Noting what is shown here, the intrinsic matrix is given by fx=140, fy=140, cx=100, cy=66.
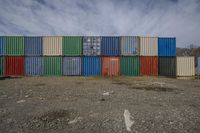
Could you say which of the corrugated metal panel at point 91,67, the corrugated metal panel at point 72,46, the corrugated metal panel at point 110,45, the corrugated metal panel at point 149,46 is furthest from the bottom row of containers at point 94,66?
the corrugated metal panel at point 110,45

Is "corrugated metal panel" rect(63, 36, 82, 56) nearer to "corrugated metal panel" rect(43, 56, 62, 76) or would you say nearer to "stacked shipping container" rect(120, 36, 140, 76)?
"corrugated metal panel" rect(43, 56, 62, 76)

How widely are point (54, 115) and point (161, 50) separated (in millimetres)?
19332

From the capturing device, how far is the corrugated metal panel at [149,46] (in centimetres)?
2066

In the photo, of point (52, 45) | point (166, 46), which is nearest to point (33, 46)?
point (52, 45)

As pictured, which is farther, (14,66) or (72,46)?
(72,46)

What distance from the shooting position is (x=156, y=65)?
2027 centimetres

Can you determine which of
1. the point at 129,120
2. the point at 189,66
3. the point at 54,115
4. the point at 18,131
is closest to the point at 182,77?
the point at 189,66

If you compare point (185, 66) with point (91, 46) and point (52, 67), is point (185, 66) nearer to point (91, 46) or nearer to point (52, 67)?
point (91, 46)

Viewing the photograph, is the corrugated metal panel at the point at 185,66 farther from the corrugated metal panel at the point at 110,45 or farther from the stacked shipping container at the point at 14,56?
the stacked shipping container at the point at 14,56

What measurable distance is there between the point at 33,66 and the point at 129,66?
14.0 metres

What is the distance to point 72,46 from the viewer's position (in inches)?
821

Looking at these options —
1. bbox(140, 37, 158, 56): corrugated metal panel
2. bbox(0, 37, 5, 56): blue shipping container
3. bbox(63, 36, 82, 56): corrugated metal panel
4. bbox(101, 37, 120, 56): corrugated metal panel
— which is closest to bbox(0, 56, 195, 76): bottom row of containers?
bbox(140, 37, 158, 56): corrugated metal panel

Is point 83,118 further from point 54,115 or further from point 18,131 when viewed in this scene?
point 18,131

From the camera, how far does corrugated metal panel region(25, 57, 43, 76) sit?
20.2 metres
